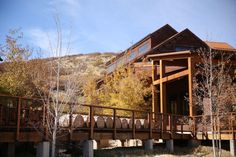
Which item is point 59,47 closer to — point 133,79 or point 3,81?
point 3,81

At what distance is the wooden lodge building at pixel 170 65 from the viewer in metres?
18.5

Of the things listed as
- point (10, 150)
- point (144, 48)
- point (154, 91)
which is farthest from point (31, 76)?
point (144, 48)

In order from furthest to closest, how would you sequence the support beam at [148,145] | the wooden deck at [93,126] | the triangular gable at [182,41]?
the triangular gable at [182,41] → the support beam at [148,145] → the wooden deck at [93,126]

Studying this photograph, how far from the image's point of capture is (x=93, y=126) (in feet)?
37.5

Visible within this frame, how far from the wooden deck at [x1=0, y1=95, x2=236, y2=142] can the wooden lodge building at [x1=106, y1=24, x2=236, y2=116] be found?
126 cm

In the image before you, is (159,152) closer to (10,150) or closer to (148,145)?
(148,145)

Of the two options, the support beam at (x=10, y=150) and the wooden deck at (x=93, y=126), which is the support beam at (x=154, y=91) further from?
the support beam at (x=10, y=150)

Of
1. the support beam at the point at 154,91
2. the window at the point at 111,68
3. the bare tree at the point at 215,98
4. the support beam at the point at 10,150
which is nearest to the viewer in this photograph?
the support beam at the point at 10,150

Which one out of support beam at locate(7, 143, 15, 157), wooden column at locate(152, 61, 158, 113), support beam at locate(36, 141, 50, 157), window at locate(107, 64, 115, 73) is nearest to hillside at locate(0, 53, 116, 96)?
support beam at locate(36, 141, 50, 157)

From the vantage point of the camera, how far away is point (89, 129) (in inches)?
441

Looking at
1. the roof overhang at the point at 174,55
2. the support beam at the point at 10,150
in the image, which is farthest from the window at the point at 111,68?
the support beam at the point at 10,150

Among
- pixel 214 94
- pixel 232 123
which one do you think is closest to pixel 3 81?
pixel 214 94

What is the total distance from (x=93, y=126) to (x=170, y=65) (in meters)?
11.1

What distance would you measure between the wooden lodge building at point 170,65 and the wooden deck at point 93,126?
49.6 inches
